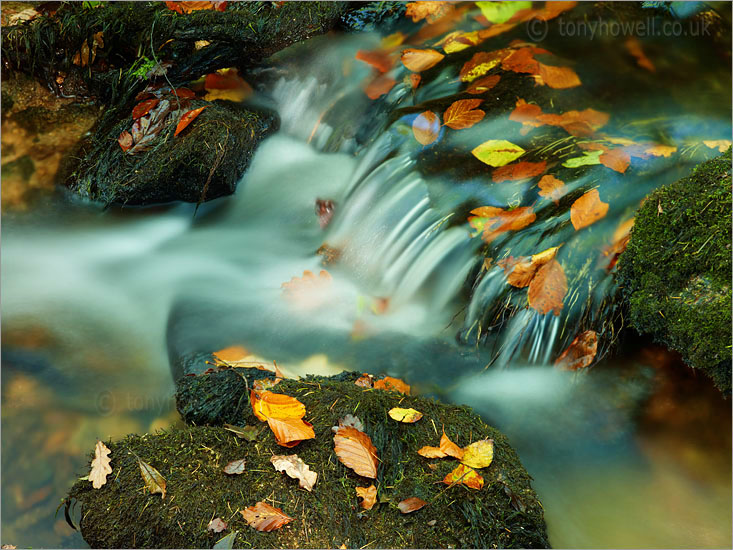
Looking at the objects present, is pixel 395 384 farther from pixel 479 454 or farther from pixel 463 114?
pixel 463 114

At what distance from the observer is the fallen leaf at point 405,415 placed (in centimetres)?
282

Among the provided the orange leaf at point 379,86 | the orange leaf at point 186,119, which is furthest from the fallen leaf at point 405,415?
the orange leaf at point 379,86

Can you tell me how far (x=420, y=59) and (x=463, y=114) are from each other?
782 millimetres

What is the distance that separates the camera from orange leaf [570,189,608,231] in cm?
376

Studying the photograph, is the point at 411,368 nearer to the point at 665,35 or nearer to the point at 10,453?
the point at 10,453

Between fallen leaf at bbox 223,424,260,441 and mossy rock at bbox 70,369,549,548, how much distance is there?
0.04m

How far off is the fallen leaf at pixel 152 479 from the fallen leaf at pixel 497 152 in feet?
10.2

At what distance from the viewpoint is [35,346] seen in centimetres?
377

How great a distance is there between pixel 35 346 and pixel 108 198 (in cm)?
131

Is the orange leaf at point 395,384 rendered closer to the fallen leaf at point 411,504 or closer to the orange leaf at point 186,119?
the fallen leaf at point 411,504

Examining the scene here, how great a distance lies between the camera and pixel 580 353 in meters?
3.67

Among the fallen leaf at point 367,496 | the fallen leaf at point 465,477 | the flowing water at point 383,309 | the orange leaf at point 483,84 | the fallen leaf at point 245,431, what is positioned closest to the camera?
the fallen leaf at point 367,496

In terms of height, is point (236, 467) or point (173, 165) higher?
point (173, 165)

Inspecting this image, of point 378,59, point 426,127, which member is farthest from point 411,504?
point 378,59
